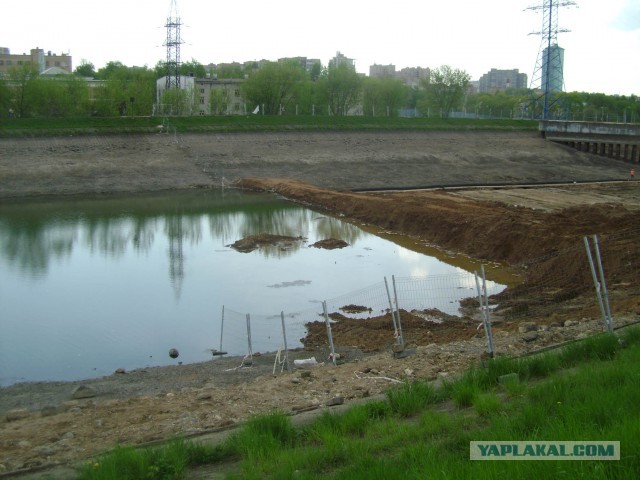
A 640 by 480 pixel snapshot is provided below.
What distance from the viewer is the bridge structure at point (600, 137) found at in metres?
61.0

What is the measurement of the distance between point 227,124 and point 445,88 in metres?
49.9

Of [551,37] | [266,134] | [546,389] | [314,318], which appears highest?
[551,37]

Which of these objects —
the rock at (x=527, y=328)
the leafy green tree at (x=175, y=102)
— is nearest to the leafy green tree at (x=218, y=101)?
the leafy green tree at (x=175, y=102)

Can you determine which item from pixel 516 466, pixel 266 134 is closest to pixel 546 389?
pixel 516 466

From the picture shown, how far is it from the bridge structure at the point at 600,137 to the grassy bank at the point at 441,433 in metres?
58.4

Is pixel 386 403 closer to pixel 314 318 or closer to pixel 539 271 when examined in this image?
pixel 314 318

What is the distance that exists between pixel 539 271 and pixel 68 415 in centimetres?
1532

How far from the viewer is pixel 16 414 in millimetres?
10391

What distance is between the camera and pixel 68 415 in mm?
9961

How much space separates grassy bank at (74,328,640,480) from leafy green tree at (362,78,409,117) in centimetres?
Result: 8906

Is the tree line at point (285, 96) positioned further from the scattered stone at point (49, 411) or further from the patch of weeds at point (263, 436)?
the patch of weeds at point (263, 436)

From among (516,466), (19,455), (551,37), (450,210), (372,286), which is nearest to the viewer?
(516,466)

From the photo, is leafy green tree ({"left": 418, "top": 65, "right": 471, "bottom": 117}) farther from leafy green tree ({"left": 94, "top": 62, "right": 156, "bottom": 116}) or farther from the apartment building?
the apartment building

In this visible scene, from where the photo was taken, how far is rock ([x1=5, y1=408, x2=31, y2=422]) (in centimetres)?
1021
